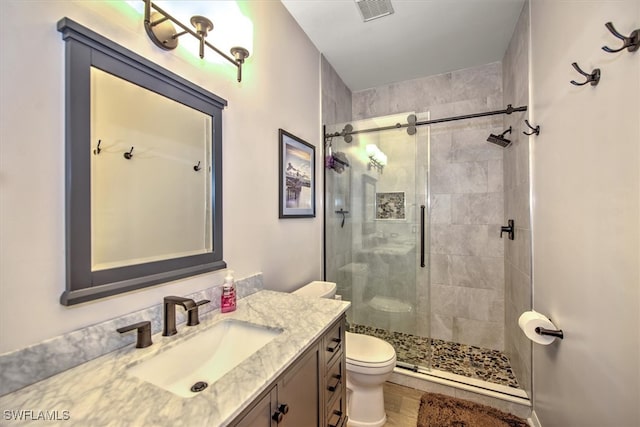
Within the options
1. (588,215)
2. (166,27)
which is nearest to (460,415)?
(588,215)

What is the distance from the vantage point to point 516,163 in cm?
199

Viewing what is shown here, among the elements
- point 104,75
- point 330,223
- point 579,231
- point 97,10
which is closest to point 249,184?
point 104,75

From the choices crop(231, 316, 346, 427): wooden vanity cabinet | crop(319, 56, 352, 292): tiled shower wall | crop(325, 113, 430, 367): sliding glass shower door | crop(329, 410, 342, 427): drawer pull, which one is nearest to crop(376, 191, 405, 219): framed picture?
crop(325, 113, 430, 367): sliding glass shower door

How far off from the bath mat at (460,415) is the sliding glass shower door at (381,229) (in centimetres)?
31

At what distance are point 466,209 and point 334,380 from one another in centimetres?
210

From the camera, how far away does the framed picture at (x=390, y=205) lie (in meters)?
2.30

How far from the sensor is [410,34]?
2.05m

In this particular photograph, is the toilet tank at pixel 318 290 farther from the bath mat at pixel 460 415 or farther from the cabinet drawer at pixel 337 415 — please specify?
the bath mat at pixel 460 415

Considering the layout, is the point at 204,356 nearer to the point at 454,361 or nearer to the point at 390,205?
the point at 390,205

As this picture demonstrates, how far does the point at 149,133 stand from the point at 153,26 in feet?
1.26

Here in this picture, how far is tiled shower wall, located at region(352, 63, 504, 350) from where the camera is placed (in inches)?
96.5

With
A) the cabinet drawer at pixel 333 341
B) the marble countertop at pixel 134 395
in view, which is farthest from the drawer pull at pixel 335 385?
the marble countertop at pixel 134 395

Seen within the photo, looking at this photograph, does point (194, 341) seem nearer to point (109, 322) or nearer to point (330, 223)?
point (109, 322)

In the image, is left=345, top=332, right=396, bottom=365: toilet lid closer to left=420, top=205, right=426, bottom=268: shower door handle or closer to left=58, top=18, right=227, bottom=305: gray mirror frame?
left=420, top=205, right=426, bottom=268: shower door handle
